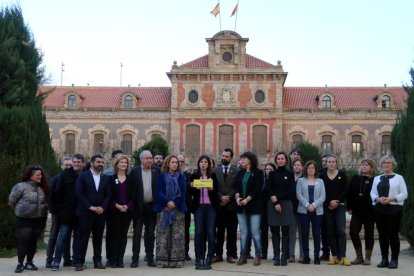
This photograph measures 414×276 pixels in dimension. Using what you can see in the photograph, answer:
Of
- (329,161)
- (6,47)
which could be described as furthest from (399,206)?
(6,47)

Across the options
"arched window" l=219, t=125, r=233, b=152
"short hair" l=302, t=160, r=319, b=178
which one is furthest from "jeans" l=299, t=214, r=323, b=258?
"arched window" l=219, t=125, r=233, b=152

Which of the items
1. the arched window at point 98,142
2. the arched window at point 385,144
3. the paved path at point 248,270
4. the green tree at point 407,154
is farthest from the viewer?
the arched window at point 98,142

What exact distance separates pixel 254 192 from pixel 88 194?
274cm

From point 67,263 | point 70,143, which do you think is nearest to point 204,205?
point 67,263

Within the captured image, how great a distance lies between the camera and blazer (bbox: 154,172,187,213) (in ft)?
29.2

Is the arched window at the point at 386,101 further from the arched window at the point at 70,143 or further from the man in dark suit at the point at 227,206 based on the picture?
the man in dark suit at the point at 227,206

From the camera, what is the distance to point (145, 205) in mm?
9070

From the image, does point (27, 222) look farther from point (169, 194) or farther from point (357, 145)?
point (357, 145)

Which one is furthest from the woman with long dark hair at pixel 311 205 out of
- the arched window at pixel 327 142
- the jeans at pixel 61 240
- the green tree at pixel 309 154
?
the arched window at pixel 327 142

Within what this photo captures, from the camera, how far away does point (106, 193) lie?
8781mm

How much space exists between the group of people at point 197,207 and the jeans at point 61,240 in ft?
0.05

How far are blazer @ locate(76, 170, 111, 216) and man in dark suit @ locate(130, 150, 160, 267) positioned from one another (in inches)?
20.5

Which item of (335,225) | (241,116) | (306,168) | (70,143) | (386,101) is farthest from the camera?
(70,143)

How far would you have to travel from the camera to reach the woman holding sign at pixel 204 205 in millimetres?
8961
